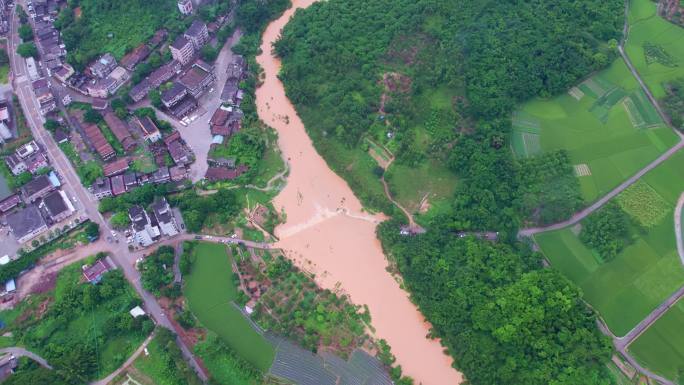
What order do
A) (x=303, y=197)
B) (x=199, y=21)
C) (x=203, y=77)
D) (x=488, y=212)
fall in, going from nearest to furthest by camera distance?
(x=488, y=212) → (x=303, y=197) → (x=203, y=77) → (x=199, y=21)

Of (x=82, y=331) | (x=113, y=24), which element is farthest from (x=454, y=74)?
(x=82, y=331)

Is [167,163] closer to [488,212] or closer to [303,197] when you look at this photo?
[303,197]

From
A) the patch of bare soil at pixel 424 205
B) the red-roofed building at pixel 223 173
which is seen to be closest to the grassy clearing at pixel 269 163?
the red-roofed building at pixel 223 173

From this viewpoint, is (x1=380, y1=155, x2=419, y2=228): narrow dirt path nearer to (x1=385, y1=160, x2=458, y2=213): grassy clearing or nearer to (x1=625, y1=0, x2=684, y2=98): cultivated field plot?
(x1=385, y1=160, x2=458, y2=213): grassy clearing

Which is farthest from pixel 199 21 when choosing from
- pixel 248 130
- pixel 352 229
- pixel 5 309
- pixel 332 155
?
pixel 5 309

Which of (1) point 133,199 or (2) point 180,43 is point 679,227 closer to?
(1) point 133,199

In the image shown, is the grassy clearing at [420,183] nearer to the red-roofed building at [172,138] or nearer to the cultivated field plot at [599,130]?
the cultivated field plot at [599,130]

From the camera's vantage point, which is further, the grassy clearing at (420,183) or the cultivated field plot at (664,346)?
the grassy clearing at (420,183)

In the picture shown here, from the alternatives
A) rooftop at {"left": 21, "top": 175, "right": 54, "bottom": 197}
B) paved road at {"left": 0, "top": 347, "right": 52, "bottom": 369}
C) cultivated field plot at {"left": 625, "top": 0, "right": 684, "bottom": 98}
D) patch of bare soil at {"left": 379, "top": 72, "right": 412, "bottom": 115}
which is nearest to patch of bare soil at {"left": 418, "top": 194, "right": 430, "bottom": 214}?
patch of bare soil at {"left": 379, "top": 72, "right": 412, "bottom": 115}
